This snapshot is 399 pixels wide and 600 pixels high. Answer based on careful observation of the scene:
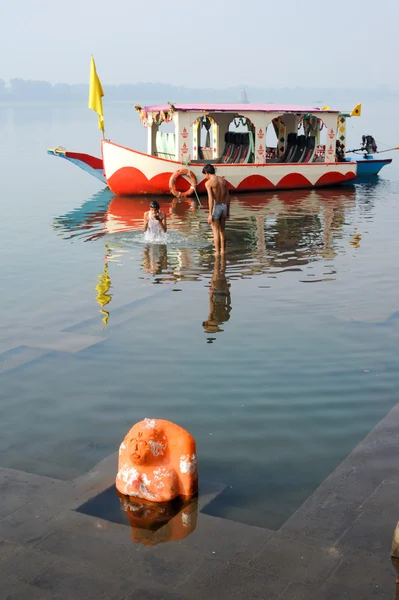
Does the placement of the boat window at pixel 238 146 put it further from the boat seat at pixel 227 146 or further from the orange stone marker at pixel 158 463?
the orange stone marker at pixel 158 463

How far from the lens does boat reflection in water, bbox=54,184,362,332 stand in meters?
13.6

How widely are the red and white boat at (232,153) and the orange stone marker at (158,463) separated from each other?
1760 centimetres

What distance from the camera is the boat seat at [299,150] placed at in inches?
1057

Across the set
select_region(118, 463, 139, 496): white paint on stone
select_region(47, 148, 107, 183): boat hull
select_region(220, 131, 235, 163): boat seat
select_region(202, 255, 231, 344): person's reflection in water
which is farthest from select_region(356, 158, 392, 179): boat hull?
select_region(118, 463, 139, 496): white paint on stone

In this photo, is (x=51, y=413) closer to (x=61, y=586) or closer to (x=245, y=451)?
(x=245, y=451)

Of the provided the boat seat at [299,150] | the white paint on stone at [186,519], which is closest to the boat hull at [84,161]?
the boat seat at [299,150]

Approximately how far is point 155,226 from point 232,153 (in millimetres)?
10078

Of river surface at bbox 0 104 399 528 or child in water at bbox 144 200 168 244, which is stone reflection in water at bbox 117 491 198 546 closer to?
river surface at bbox 0 104 399 528

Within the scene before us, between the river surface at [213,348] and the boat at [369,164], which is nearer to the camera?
the river surface at [213,348]

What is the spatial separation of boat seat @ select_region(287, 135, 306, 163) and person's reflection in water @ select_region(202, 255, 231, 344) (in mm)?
13568

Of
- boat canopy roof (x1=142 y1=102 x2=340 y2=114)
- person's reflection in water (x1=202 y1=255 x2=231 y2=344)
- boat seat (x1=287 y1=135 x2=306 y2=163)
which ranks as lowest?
person's reflection in water (x1=202 y1=255 x2=231 y2=344)

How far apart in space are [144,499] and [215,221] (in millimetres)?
9694

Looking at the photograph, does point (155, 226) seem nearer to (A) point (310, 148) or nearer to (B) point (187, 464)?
(B) point (187, 464)

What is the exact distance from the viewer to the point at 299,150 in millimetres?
27062
